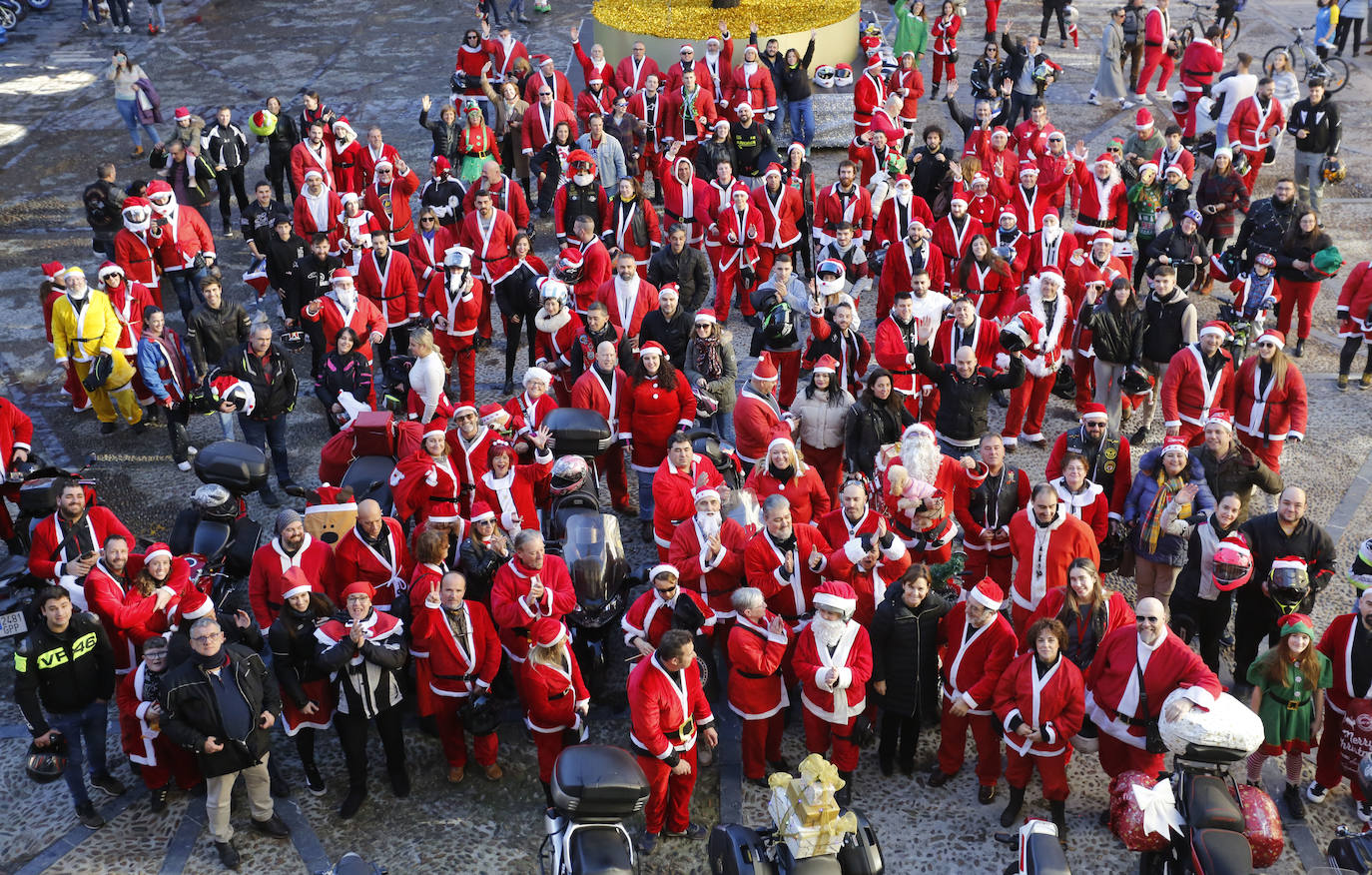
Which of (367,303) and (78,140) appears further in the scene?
(78,140)

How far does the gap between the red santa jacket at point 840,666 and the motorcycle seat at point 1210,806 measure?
1.87 m

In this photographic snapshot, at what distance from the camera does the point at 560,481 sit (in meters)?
9.19

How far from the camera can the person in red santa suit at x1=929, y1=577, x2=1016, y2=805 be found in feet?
23.9

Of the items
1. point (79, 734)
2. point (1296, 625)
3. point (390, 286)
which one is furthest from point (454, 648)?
point (390, 286)

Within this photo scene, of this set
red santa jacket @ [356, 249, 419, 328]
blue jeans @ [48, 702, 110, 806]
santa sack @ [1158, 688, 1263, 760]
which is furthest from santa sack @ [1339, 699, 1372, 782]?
red santa jacket @ [356, 249, 419, 328]

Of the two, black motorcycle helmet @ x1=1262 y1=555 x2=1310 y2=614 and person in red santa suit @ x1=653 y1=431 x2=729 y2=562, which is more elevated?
person in red santa suit @ x1=653 y1=431 x2=729 y2=562

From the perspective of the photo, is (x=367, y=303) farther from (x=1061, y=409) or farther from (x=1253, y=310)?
(x=1253, y=310)

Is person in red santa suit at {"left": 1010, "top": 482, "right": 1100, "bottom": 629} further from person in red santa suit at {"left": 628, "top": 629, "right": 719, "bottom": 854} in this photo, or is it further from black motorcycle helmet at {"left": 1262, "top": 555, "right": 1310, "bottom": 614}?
person in red santa suit at {"left": 628, "top": 629, "right": 719, "bottom": 854}

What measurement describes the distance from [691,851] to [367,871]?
7.45 feet

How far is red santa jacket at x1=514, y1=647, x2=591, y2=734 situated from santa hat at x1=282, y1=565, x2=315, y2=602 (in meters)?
1.42

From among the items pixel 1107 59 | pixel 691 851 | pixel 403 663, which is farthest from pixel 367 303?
pixel 1107 59

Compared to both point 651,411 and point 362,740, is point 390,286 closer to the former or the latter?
point 651,411

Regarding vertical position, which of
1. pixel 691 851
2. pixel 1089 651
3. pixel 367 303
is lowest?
pixel 691 851

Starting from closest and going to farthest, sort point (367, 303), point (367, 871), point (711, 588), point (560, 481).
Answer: point (367, 871) < point (711, 588) < point (560, 481) < point (367, 303)
